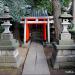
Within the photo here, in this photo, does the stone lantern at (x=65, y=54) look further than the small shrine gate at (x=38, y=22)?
No

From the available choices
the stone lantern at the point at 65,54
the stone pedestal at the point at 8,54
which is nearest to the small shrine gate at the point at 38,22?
the stone pedestal at the point at 8,54

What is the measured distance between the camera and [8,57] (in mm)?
9812

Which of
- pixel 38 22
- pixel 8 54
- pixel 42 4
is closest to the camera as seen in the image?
pixel 8 54

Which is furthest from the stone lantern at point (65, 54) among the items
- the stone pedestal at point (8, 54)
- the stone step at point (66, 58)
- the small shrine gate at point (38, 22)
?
the small shrine gate at point (38, 22)

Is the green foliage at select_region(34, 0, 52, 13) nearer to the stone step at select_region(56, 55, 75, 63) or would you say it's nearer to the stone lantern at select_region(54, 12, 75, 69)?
the stone lantern at select_region(54, 12, 75, 69)

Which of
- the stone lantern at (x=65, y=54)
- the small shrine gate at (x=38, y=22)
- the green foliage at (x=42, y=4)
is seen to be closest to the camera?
the stone lantern at (x=65, y=54)

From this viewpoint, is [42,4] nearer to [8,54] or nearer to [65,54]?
[65,54]

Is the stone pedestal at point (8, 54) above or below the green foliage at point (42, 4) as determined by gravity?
below

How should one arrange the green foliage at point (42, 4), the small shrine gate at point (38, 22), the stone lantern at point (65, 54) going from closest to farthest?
the stone lantern at point (65, 54) → the small shrine gate at point (38, 22) → the green foliage at point (42, 4)

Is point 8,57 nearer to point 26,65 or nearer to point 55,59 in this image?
point 26,65

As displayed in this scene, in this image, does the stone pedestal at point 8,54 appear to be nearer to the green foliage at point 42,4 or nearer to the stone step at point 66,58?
the stone step at point 66,58

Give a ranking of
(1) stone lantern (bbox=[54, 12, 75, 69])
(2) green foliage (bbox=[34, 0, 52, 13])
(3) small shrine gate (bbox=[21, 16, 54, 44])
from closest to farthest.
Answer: (1) stone lantern (bbox=[54, 12, 75, 69]) → (3) small shrine gate (bbox=[21, 16, 54, 44]) → (2) green foliage (bbox=[34, 0, 52, 13])

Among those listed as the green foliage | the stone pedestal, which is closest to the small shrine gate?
the green foliage

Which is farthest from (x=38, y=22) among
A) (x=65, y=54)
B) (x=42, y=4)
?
(x=65, y=54)
